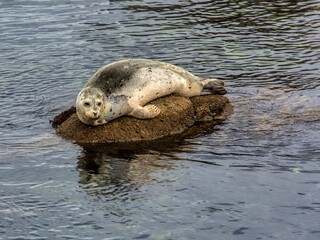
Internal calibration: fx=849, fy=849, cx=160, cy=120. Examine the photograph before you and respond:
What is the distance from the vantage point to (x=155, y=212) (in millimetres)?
9000

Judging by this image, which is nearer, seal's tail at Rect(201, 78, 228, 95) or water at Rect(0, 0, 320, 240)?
water at Rect(0, 0, 320, 240)

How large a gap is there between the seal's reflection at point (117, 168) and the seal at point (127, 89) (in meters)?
0.58

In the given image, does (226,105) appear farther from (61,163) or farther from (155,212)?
(155,212)

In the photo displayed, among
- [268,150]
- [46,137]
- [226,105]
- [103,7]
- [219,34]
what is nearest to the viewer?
[268,150]

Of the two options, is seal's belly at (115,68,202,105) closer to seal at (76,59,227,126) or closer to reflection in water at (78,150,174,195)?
seal at (76,59,227,126)

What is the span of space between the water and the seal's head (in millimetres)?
435

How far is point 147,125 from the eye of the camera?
11.3 meters

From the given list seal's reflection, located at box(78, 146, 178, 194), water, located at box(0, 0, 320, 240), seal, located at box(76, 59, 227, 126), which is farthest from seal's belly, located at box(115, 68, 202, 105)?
seal's reflection, located at box(78, 146, 178, 194)

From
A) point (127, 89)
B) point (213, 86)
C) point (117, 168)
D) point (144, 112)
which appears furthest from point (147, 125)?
point (213, 86)

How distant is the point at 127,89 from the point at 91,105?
2.18ft

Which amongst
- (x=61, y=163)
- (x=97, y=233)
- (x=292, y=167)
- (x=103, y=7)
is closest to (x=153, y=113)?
(x=61, y=163)

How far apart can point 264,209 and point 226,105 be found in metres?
3.53

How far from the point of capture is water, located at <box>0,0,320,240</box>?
8.81m

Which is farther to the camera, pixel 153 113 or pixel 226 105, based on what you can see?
pixel 226 105
